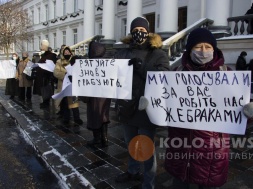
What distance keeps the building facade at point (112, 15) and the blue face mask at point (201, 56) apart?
8.47 metres

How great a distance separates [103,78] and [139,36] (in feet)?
2.95

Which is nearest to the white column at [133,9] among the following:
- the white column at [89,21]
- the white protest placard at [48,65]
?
the white column at [89,21]

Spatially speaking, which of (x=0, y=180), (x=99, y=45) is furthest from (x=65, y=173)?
(x=99, y=45)

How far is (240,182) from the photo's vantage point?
3.59 m

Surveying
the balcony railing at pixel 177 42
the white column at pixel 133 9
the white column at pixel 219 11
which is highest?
the white column at pixel 133 9

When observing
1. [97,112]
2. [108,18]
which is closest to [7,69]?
[97,112]

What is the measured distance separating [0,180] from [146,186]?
2205 mm

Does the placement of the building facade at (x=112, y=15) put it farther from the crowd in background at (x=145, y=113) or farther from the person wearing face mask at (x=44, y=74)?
the crowd in background at (x=145, y=113)

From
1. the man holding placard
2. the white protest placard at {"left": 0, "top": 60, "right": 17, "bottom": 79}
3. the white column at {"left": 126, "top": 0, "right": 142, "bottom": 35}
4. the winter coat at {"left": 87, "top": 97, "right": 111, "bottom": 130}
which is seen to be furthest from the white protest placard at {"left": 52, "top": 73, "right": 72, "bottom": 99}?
the white column at {"left": 126, "top": 0, "right": 142, "bottom": 35}

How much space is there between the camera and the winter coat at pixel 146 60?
115 inches

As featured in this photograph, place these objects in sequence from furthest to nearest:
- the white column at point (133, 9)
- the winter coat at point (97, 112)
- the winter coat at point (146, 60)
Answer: the white column at point (133, 9) < the winter coat at point (97, 112) < the winter coat at point (146, 60)

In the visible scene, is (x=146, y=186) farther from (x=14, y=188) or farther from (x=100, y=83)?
(x=14, y=188)

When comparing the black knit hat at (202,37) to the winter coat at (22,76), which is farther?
the winter coat at (22,76)

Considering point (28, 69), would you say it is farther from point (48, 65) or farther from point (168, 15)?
point (168, 15)
